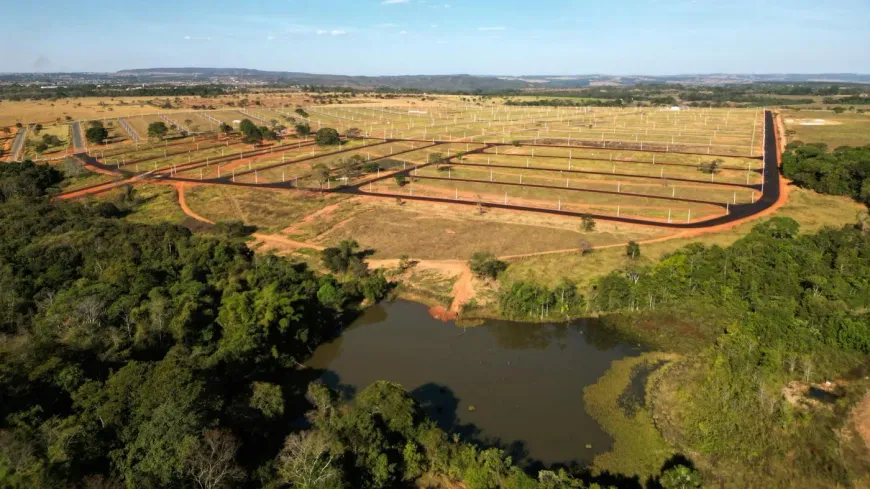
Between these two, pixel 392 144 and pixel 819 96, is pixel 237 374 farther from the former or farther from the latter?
pixel 819 96

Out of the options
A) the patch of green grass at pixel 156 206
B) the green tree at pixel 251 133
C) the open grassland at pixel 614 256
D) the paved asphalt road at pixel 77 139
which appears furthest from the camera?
the green tree at pixel 251 133

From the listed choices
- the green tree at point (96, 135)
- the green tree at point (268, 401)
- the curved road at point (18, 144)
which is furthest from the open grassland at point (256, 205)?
the curved road at point (18, 144)

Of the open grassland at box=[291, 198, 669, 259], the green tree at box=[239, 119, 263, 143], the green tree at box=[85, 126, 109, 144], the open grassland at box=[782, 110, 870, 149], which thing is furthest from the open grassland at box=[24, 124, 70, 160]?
the open grassland at box=[782, 110, 870, 149]

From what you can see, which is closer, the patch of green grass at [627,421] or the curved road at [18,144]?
the patch of green grass at [627,421]

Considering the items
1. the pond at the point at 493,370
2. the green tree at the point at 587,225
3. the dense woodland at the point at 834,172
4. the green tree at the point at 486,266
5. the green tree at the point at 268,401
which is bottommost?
the pond at the point at 493,370

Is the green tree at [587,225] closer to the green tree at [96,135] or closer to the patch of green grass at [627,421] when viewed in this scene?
the patch of green grass at [627,421]

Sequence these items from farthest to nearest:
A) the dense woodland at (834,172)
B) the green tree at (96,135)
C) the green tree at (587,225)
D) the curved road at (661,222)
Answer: the green tree at (96,135) → the dense woodland at (834,172) → the curved road at (661,222) → the green tree at (587,225)

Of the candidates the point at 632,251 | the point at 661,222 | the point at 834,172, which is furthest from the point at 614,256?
the point at 834,172
